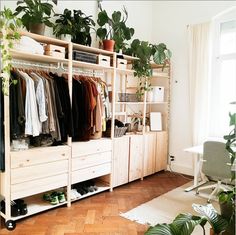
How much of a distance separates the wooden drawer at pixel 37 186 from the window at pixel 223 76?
2542 millimetres

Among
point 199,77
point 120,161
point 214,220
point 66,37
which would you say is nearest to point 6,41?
point 66,37

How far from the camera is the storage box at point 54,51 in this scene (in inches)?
107

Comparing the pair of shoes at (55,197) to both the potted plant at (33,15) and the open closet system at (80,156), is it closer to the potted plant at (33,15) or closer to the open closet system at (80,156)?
the open closet system at (80,156)

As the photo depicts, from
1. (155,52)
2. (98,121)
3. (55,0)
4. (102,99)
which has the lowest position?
(98,121)

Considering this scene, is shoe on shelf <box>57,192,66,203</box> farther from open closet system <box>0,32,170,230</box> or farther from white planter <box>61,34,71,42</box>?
white planter <box>61,34,71,42</box>

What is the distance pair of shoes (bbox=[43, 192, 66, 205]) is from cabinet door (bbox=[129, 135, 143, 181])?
1.16m

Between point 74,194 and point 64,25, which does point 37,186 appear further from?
point 64,25

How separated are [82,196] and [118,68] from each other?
177cm

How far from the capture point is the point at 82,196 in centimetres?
314

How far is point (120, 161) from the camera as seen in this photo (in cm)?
357

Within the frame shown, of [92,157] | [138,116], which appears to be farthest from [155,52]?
[92,157]

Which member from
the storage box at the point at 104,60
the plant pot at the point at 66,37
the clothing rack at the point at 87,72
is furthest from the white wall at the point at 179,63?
the plant pot at the point at 66,37

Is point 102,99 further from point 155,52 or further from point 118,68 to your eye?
point 155,52

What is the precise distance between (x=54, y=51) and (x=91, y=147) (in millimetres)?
1236
